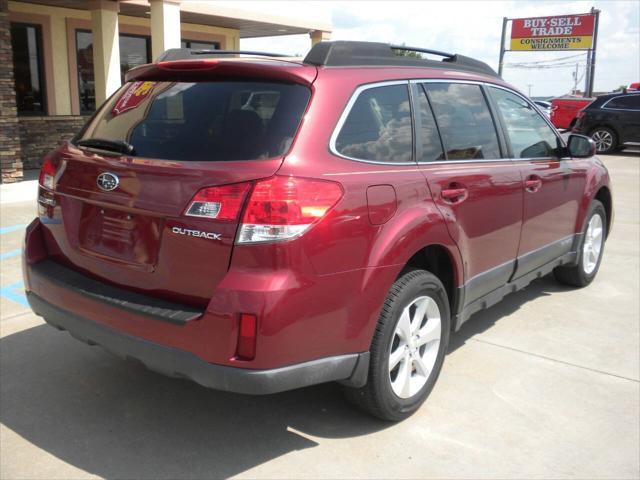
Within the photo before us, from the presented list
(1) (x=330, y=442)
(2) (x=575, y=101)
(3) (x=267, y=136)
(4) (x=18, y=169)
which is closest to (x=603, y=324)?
(1) (x=330, y=442)

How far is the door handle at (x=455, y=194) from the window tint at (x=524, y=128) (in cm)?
91

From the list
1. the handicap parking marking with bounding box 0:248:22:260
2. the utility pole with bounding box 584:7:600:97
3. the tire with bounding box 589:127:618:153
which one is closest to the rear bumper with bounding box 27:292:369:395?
the handicap parking marking with bounding box 0:248:22:260

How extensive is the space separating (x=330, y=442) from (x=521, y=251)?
6.71 ft

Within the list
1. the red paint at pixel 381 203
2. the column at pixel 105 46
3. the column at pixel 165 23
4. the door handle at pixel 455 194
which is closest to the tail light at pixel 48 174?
the red paint at pixel 381 203

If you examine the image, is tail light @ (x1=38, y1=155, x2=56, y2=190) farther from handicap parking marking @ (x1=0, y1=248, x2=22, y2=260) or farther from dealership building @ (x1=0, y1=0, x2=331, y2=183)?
dealership building @ (x1=0, y1=0, x2=331, y2=183)

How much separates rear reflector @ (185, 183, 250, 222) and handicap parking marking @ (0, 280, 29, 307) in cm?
289

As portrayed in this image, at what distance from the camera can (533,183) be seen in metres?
4.29

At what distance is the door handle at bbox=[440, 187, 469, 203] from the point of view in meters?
3.35

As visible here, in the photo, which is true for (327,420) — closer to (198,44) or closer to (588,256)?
(588,256)

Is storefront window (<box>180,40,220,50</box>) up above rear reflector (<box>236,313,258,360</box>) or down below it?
above

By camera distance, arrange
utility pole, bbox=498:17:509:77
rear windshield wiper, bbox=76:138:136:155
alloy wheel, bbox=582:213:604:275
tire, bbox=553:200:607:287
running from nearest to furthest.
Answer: rear windshield wiper, bbox=76:138:136:155 → tire, bbox=553:200:607:287 → alloy wheel, bbox=582:213:604:275 → utility pole, bbox=498:17:509:77

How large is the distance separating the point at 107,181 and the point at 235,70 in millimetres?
782

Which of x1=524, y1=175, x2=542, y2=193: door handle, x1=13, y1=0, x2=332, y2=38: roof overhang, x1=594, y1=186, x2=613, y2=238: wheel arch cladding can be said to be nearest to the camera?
x1=524, y1=175, x2=542, y2=193: door handle

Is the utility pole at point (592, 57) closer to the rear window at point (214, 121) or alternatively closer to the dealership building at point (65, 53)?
the dealership building at point (65, 53)
